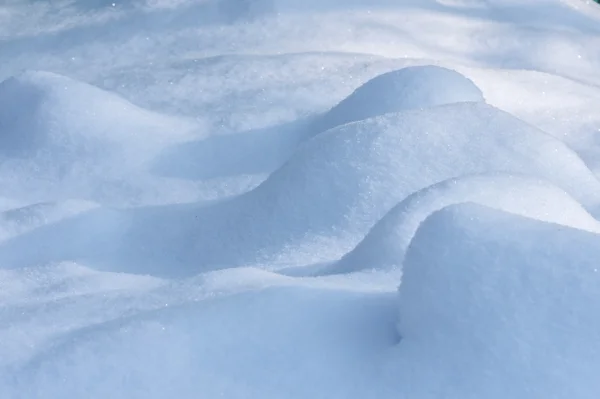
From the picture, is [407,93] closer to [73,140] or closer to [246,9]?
[73,140]

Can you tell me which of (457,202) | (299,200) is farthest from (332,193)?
(457,202)

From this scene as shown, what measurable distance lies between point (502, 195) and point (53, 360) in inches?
36.4

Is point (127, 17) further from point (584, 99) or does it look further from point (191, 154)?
point (584, 99)

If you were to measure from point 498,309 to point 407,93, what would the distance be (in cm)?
138

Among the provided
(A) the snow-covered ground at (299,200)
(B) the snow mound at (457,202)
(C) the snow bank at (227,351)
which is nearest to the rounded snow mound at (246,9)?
(A) the snow-covered ground at (299,200)

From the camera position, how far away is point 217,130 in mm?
2801

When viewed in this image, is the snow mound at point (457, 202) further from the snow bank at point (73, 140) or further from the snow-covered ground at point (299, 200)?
the snow bank at point (73, 140)

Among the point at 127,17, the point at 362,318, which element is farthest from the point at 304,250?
the point at 127,17

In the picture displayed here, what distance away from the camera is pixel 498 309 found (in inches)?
49.4

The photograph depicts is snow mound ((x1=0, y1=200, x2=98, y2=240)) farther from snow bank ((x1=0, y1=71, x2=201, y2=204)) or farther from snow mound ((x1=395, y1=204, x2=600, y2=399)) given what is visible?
snow mound ((x1=395, y1=204, x2=600, y2=399))

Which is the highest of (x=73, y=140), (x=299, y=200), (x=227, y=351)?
(x=227, y=351)

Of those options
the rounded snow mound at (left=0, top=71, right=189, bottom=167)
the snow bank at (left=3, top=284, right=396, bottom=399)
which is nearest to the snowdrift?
the rounded snow mound at (left=0, top=71, right=189, bottom=167)

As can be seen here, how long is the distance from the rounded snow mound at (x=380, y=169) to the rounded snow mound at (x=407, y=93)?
0.30 m

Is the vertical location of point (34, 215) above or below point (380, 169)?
below
